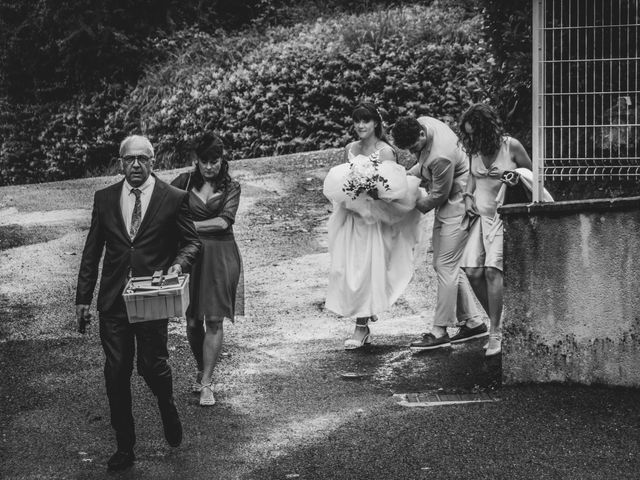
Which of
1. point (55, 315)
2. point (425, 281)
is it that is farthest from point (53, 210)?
point (425, 281)

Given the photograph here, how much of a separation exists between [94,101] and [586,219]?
18101mm

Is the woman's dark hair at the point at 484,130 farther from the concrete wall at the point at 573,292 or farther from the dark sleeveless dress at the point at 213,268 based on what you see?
the dark sleeveless dress at the point at 213,268

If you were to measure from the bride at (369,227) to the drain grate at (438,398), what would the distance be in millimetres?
1387

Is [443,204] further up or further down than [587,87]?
further down

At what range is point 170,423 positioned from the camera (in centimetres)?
611

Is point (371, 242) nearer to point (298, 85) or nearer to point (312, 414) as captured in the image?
point (312, 414)

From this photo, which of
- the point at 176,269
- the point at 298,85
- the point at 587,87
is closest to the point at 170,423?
the point at 176,269

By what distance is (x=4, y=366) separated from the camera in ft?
27.1

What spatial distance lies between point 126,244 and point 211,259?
1342 mm

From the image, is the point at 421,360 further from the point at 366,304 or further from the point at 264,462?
the point at 264,462

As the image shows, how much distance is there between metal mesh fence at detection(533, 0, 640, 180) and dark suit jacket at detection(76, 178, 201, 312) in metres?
2.75

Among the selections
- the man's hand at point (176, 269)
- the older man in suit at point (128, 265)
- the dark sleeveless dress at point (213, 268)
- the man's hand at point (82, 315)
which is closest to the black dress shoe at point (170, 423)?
the older man in suit at point (128, 265)

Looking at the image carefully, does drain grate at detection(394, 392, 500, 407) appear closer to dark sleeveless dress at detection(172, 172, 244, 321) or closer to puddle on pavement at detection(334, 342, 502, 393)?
puddle on pavement at detection(334, 342, 502, 393)

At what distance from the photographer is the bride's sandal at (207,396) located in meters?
7.13
